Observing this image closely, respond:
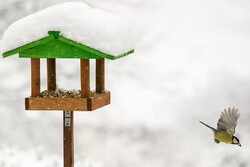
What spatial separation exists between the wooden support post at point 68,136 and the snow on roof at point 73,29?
67 cm

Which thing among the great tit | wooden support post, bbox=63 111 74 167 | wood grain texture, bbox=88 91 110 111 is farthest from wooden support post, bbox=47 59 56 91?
the great tit

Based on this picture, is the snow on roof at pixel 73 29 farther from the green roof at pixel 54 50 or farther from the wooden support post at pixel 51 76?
the wooden support post at pixel 51 76

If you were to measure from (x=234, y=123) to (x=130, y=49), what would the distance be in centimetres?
94

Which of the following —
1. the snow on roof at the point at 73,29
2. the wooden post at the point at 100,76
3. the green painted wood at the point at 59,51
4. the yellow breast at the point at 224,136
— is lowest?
the yellow breast at the point at 224,136

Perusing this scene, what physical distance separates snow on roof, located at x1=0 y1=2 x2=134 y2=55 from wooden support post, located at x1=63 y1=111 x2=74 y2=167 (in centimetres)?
67

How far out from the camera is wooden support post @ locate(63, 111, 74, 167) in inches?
179

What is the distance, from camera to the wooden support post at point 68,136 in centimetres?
454

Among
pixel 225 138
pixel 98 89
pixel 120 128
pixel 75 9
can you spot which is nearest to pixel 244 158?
pixel 120 128

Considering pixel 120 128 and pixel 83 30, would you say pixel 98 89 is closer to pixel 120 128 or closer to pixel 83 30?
pixel 83 30

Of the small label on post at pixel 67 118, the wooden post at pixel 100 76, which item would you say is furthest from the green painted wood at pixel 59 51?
the small label on post at pixel 67 118

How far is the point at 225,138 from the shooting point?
15.1 ft

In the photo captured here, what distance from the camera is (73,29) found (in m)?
4.10

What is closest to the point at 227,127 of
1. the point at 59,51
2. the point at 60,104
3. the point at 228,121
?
the point at 228,121

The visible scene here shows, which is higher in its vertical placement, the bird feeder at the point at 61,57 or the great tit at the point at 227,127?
the bird feeder at the point at 61,57
